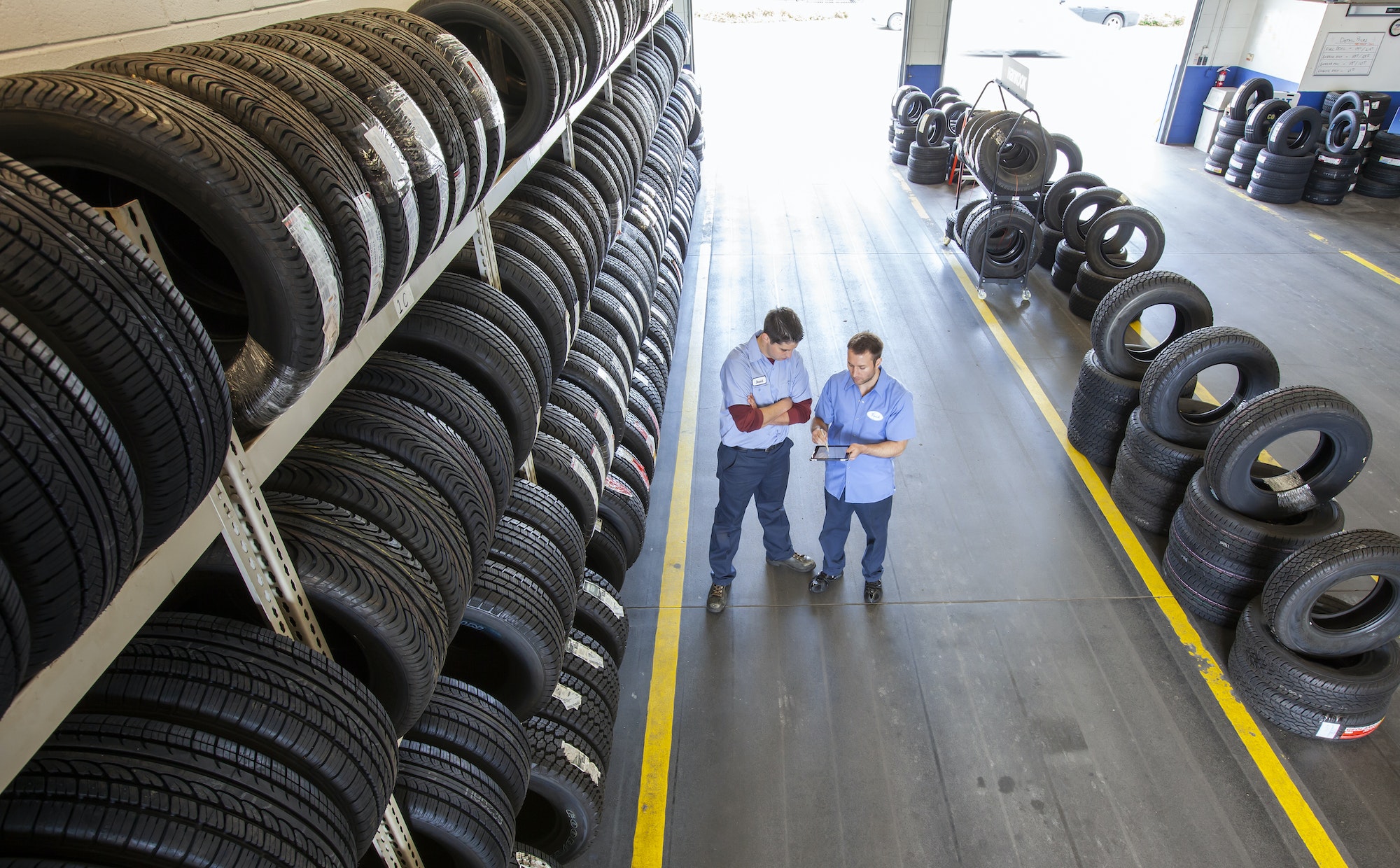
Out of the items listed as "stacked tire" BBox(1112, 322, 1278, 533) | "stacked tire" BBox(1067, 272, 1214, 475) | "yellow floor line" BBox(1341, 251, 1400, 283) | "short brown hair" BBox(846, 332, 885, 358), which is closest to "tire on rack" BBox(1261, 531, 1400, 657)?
"stacked tire" BBox(1112, 322, 1278, 533)

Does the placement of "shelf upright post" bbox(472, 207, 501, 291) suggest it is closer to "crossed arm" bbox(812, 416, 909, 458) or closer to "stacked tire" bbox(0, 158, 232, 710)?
"stacked tire" bbox(0, 158, 232, 710)

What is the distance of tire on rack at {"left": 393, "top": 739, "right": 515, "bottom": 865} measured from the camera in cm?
237

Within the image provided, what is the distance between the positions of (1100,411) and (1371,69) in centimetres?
1206

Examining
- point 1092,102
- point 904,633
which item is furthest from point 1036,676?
point 1092,102

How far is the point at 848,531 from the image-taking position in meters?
5.14

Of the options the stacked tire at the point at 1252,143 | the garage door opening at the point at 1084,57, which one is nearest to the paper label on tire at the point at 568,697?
the stacked tire at the point at 1252,143

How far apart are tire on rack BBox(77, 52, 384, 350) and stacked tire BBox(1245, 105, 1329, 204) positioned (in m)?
14.7

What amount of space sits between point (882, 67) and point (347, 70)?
81.1 feet

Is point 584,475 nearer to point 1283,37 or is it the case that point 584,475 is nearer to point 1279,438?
point 1279,438

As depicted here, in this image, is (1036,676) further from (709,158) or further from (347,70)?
(709,158)

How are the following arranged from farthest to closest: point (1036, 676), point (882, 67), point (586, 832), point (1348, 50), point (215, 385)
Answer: point (882, 67)
point (1348, 50)
point (1036, 676)
point (586, 832)
point (215, 385)

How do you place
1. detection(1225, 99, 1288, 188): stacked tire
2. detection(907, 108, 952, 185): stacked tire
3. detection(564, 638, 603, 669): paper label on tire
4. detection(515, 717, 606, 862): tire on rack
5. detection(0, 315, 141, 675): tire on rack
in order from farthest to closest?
detection(907, 108, 952, 185): stacked tire, detection(1225, 99, 1288, 188): stacked tire, detection(564, 638, 603, 669): paper label on tire, detection(515, 717, 606, 862): tire on rack, detection(0, 315, 141, 675): tire on rack

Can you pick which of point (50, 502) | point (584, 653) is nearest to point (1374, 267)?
point (584, 653)

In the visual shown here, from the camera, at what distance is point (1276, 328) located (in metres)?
8.59
